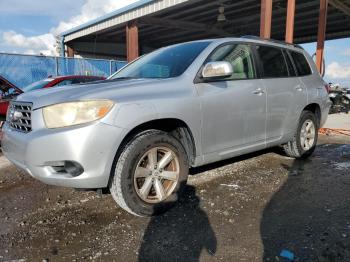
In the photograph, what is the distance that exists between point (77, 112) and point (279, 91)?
2763mm

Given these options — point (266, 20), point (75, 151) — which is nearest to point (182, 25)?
point (266, 20)

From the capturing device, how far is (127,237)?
2893 mm

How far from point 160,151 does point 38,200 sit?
156 centimetres

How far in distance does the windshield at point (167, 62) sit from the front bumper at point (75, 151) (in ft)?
3.67

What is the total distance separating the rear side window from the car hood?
8.48 ft

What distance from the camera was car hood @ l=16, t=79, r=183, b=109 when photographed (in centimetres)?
298

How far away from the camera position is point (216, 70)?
3.55 m

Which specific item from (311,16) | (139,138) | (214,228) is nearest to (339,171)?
(214,228)

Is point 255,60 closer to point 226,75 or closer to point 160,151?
point 226,75

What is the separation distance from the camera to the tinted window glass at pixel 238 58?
3975 millimetres

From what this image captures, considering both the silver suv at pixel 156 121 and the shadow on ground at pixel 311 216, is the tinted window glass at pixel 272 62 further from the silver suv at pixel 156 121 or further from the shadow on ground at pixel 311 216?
the shadow on ground at pixel 311 216

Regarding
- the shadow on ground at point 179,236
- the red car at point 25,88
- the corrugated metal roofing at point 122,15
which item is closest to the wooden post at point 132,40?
the corrugated metal roofing at point 122,15

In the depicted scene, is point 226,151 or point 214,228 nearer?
point 214,228

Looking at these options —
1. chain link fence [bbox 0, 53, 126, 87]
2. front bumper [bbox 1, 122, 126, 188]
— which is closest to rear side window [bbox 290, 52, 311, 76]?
front bumper [bbox 1, 122, 126, 188]
